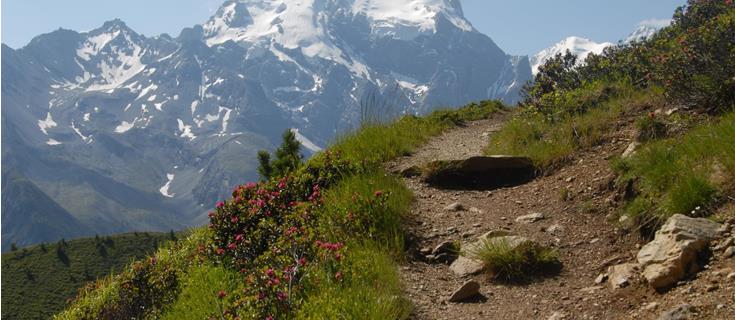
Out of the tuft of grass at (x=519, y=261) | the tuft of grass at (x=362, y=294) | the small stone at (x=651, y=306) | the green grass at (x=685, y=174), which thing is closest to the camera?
the small stone at (x=651, y=306)

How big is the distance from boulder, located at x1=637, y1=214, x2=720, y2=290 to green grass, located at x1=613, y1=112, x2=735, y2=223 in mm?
362

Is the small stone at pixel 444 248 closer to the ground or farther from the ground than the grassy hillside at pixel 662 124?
closer to the ground

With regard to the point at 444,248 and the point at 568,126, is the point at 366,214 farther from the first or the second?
the point at 568,126

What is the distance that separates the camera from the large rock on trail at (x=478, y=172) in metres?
10.5

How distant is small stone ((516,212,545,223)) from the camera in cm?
813

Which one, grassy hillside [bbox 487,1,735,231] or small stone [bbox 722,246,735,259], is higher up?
grassy hillside [bbox 487,1,735,231]

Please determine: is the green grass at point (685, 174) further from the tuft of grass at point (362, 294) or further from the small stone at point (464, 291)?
the tuft of grass at point (362, 294)

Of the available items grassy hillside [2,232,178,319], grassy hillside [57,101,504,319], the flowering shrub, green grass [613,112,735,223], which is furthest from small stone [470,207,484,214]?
grassy hillside [2,232,178,319]

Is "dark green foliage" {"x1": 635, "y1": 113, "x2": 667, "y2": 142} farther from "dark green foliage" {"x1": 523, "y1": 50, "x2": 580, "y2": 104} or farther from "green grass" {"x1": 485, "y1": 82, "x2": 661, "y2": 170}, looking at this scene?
"dark green foliage" {"x1": 523, "y1": 50, "x2": 580, "y2": 104}

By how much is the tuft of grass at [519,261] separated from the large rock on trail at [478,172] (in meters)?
3.60

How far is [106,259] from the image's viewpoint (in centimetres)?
14638

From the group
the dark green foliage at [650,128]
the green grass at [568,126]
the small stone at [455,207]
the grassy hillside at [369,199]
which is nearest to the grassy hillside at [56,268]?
the grassy hillside at [369,199]

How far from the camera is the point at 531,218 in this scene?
26.9 ft

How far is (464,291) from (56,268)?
152 metres
